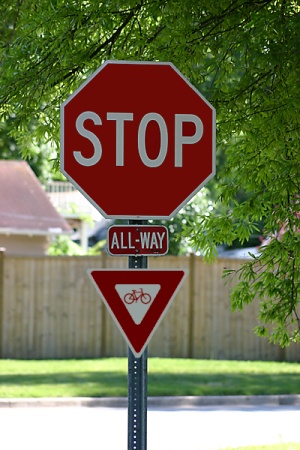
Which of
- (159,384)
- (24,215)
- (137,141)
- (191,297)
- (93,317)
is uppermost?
(24,215)

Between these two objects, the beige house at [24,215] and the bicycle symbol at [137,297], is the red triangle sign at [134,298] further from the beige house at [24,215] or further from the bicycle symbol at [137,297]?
the beige house at [24,215]

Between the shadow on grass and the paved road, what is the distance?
61cm

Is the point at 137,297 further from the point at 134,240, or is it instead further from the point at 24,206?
the point at 24,206

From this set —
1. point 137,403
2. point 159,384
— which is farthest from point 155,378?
point 137,403

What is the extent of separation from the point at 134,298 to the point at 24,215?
2262 cm

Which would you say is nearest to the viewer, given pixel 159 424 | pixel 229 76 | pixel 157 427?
pixel 229 76

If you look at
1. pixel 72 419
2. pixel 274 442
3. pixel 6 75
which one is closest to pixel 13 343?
pixel 72 419

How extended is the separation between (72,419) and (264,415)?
8.53ft

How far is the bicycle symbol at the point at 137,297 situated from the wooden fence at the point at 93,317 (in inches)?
602

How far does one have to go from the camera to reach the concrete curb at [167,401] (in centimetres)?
1453

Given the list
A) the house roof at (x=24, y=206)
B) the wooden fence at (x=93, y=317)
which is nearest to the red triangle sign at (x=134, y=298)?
the wooden fence at (x=93, y=317)

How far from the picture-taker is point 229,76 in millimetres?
7938

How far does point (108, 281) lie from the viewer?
5055mm

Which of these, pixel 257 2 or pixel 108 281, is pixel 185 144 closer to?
pixel 108 281
